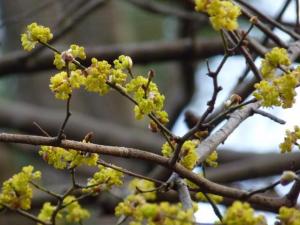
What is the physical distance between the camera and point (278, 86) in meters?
1.00

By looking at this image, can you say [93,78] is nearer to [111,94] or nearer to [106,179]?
[106,179]

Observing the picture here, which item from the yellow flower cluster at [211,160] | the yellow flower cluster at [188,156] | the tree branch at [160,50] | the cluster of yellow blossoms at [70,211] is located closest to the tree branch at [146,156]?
the yellow flower cluster at [188,156]

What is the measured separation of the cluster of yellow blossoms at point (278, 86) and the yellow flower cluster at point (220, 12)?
0.10 meters

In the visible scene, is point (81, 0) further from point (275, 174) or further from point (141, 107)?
point (141, 107)

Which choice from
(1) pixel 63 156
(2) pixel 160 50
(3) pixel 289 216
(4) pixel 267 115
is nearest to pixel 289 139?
(4) pixel 267 115

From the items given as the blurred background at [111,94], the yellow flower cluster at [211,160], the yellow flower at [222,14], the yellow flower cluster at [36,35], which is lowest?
the yellow flower cluster at [211,160]

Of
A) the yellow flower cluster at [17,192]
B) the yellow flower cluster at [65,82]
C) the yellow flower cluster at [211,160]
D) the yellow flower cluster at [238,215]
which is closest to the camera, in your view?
the yellow flower cluster at [238,215]

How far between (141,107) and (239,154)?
1883 mm

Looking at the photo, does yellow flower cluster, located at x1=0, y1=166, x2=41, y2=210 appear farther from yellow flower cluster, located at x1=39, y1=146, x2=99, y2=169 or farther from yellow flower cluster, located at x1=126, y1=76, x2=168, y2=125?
yellow flower cluster, located at x1=126, y1=76, x2=168, y2=125

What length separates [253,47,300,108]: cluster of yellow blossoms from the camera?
3.24 ft

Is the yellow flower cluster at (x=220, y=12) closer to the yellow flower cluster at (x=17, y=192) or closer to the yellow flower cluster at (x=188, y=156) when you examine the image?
the yellow flower cluster at (x=188, y=156)

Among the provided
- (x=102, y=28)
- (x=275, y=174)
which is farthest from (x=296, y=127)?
(x=102, y=28)

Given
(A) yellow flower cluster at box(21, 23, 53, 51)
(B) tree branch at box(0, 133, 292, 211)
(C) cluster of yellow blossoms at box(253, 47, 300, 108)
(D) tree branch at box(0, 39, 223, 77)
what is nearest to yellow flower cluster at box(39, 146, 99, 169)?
(B) tree branch at box(0, 133, 292, 211)

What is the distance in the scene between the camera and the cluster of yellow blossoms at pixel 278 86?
0.99m
